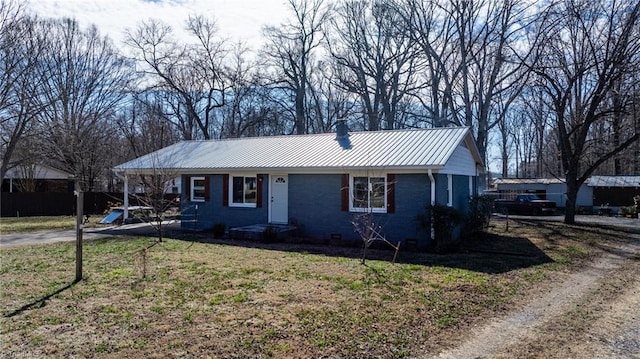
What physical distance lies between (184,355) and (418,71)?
29.2 meters

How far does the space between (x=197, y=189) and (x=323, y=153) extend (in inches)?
208

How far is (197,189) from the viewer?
16.1 meters

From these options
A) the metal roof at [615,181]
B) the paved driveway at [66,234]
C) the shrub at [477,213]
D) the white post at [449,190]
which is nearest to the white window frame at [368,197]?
the white post at [449,190]

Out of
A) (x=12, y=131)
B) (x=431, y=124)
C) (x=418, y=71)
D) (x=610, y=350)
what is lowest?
(x=610, y=350)

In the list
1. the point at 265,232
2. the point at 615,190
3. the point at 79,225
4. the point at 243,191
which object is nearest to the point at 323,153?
the point at 243,191

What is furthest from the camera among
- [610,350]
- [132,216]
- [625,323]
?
[132,216]

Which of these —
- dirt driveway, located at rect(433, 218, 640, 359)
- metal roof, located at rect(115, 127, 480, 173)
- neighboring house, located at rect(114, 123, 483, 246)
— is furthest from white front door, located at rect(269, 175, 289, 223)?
dirt driveway, located at rect(433, 218, 640, 359)

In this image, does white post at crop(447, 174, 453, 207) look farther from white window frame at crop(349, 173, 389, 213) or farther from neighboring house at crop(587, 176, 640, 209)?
neighboring house at crop(587, 176, 640, 209)

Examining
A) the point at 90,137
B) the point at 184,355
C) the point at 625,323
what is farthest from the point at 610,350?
the point at 90,137

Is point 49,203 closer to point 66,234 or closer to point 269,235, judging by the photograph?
point 66,234

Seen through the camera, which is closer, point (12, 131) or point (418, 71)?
point (12, 131)

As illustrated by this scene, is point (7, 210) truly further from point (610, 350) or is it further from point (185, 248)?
point (610, 350)

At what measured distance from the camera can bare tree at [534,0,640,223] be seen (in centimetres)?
1756

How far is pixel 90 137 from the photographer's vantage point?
26.7 m
